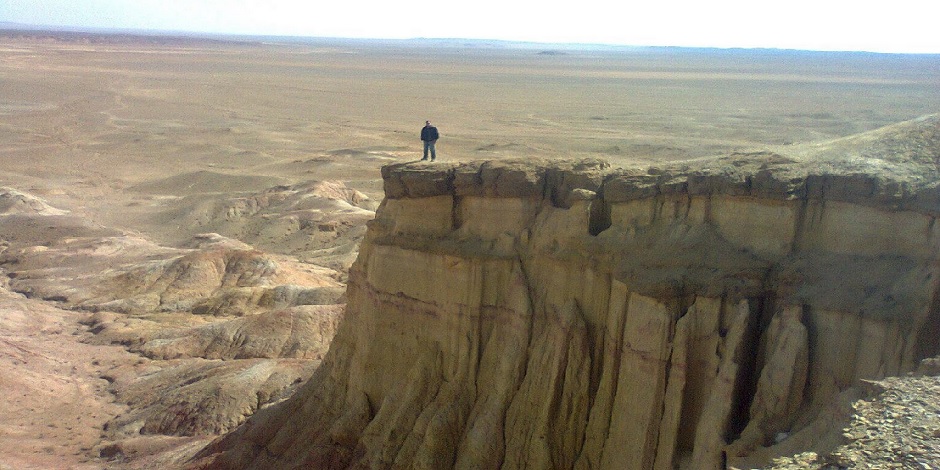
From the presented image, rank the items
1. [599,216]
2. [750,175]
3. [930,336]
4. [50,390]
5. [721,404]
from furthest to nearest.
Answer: [50,390], [599,216], [750,175], [721,404], [930,336]

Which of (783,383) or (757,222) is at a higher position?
(757,222)

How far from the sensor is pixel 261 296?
1249 inches

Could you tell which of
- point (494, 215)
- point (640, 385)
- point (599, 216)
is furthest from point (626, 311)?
point (494, 215)

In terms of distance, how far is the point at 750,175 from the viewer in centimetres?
1255

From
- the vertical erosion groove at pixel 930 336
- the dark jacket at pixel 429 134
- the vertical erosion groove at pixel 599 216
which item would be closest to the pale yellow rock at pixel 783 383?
the vertical erosion groove at pixel 930 336

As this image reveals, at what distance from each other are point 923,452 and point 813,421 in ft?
8.69

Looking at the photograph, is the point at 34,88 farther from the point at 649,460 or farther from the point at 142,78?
the point at 649,460

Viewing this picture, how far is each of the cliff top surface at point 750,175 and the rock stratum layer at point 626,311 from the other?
37 mm

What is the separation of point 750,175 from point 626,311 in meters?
2.56

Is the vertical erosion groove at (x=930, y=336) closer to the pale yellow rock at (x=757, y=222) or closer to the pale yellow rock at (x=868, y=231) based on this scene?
the pale yellow rock at (x=868, y=231)

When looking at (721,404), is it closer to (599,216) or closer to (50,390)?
(599,216)

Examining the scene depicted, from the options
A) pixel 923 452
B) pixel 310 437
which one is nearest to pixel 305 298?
pixel 310 437

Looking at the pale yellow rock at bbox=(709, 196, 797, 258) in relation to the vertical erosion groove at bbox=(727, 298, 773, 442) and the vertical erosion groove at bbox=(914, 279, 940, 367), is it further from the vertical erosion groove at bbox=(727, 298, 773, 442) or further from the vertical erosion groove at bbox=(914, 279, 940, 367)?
the vertical erosion groove at bbox=(914, 279, 940, 367)

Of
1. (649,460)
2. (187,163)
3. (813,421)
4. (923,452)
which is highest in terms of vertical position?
(923,452)
